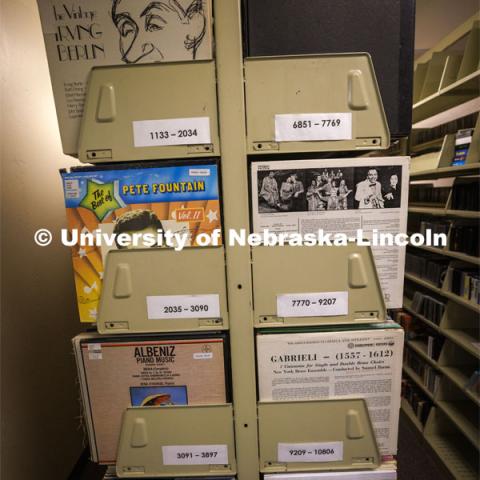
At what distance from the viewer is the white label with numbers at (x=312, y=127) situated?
2.18 feet

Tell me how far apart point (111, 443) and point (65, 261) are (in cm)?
97

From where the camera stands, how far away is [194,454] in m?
0.77

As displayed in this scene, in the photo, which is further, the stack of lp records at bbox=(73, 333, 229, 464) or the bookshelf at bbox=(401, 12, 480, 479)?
the bookshelf at bbox=(401, 12, 480, 479)

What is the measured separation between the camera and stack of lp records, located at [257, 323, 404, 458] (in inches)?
28.6

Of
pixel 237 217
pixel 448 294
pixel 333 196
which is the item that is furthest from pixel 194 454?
pixel 448 294

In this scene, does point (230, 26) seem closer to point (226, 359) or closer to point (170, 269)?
point (170, 269)

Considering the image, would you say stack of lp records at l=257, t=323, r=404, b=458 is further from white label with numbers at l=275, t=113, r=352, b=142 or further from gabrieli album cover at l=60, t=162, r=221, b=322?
white label with numbers at l=275, t=113, r=352, b=142

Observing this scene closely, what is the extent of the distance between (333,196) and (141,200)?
45 cm

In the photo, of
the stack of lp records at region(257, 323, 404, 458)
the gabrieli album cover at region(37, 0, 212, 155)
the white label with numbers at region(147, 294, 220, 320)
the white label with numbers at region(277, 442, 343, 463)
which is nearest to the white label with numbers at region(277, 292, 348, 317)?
the stack of lp records at region(257, 323, 404, 458)

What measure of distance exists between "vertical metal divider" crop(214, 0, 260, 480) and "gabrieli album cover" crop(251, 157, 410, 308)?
5cm

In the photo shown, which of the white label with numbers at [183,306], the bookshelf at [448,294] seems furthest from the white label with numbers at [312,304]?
the bookshelf at [448,294]

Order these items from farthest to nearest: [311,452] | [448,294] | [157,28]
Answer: [448,294] < [311,452] < [157,28]

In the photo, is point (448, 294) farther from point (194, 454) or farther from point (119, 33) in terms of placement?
point (119, 33)

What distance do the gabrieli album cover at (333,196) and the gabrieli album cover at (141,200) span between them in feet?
0.39
